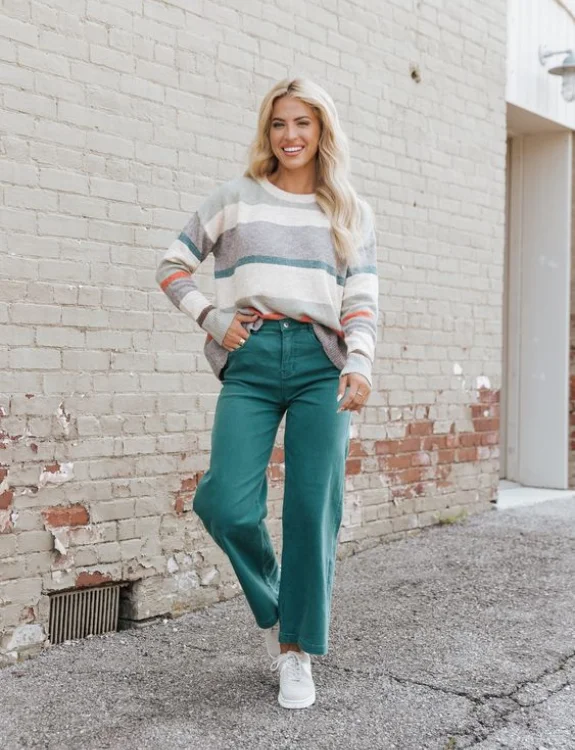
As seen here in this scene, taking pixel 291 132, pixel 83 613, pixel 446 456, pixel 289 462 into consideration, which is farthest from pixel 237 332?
pixel 446 456

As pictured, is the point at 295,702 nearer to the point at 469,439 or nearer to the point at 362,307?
the point at 362,307

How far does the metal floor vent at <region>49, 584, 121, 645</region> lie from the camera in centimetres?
401

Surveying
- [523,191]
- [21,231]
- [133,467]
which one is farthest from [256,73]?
[523,191]

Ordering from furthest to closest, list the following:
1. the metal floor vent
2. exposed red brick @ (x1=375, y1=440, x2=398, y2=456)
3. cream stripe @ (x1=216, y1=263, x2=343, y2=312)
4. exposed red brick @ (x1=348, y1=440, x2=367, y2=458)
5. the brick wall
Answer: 1. exposed red brick @ (x1=375, y1=440, x2=398, y2=456)
2. exposed red brick @ (x1=348, y1=440, x2=367, y2=458)
3. the metal floor vent
4. the brick wall
5. cream stripe @ (x1=216, y1=263, x2=343, y2=312)

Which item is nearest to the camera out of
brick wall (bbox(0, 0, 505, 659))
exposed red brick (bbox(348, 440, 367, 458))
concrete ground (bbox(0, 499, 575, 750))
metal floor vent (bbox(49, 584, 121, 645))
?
concrete ground (bbox(0, 499, 575, 750))

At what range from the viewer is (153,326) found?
4.35 metres

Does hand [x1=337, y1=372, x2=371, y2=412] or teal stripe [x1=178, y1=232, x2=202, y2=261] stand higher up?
teal stripe [x1=178, y1=232, x2=202, y2=261]

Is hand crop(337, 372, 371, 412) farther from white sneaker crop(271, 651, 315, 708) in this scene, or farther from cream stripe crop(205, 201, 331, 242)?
white sneaker crop(271, 651, 315, 708)

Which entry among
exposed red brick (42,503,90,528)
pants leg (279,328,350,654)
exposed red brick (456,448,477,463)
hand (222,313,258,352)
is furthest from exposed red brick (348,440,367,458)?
hand (222,313,258,352)

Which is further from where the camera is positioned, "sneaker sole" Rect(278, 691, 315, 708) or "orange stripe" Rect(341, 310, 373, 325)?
"orange stripe" Rect(341, 310, 373, 325)

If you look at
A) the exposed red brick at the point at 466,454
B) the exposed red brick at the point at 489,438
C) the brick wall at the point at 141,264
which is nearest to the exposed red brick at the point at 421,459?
the brick wall at the point at 141,264

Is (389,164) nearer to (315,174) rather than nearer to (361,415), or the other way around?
(361,415)

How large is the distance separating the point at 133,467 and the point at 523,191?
15.8ft

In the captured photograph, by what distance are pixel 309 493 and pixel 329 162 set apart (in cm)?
104
